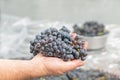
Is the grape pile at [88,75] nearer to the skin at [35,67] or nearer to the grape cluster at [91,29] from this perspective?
the skin at [35,67]

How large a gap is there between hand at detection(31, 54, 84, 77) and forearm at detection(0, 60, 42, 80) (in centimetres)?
3

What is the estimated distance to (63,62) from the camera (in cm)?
121

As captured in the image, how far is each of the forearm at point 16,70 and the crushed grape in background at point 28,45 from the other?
67cm

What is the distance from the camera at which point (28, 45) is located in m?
2.53

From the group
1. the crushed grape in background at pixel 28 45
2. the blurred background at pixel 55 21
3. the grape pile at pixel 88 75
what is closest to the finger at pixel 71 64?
the grape pile at pixel 88 75

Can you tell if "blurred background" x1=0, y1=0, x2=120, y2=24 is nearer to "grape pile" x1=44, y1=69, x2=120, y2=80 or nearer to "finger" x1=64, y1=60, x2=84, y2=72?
"grape pile" x1=44, y1=69, x2=120, y2=80

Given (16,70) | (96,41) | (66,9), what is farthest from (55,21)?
(66,9)

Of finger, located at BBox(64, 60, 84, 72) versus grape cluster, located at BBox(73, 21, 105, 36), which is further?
grape cluster, located at BBox(73, 21, 105, 36)

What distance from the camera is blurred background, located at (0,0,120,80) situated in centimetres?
233

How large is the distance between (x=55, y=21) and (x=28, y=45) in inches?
22.2

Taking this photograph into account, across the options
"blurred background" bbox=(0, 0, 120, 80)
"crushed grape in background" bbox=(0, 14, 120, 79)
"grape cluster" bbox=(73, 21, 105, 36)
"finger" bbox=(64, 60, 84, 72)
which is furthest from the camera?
"grape cluster" bbox=(73, 21, 105, 36)

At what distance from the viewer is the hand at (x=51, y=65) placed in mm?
1198

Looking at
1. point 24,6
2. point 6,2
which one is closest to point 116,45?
point 24,6

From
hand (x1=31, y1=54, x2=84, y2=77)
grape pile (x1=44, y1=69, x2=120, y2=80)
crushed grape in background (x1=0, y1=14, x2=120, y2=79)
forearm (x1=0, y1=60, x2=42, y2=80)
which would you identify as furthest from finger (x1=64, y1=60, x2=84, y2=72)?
crushed grape in background (x1=0, y1=14, x2=120, y2=79)
